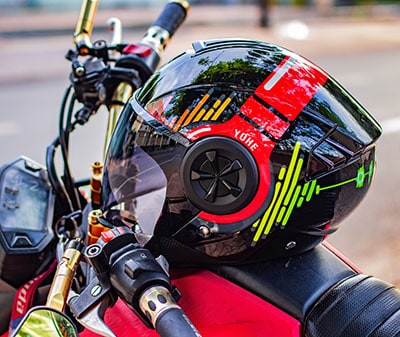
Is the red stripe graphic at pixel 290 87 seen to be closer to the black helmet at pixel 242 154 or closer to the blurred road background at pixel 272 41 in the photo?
the black helmet at pixel 242 154

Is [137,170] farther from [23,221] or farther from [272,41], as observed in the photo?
[272,41]

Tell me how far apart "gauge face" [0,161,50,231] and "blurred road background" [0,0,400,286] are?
2648mm

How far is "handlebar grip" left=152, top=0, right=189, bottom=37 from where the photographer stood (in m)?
2.33

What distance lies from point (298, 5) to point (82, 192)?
23312 mm

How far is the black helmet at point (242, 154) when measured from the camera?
4.98 feet

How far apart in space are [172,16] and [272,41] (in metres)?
13.4

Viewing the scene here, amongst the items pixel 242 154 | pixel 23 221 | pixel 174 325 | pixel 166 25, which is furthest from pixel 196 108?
pixel 166 25

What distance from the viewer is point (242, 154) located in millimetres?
1502

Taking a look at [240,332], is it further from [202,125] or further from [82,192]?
[82,192]

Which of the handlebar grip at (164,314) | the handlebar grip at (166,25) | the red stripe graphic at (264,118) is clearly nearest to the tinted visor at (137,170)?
the red stripe graphic at (264,118)

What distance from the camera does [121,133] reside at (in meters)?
1.72

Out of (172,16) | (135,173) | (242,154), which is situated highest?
(172,16)

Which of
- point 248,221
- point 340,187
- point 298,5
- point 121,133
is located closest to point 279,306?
point 248,221

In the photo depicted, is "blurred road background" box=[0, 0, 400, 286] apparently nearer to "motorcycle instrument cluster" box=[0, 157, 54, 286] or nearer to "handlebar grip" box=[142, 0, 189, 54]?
"handlebar grip" box=[142, 0, 189, 54]
